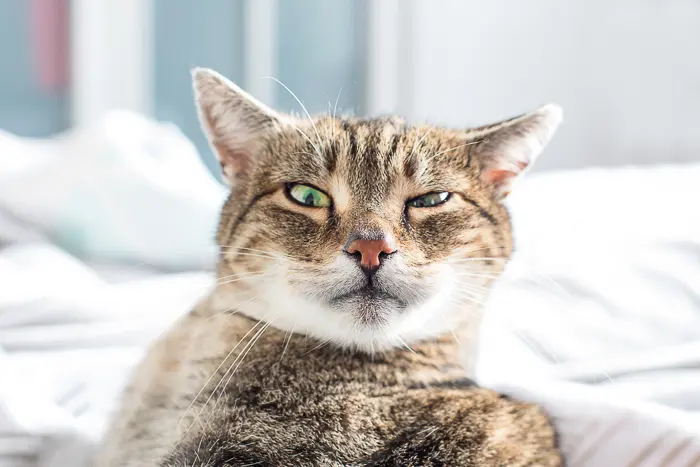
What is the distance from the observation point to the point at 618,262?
970 mm

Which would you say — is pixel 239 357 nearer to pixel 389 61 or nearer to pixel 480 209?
pixel 480 209

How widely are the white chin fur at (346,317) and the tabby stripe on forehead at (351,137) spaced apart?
0.11 metres

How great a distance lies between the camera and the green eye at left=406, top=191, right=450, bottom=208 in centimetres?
58

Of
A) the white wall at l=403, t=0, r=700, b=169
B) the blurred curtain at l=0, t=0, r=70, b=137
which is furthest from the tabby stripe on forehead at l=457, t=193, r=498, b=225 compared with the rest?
the blurred curtain at l=0, t=0, r=70, b=137

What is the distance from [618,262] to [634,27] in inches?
26.5

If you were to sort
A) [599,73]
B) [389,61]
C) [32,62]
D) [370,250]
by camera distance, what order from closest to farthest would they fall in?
[370,250]
[599,73]
[389,61]
[32,62]

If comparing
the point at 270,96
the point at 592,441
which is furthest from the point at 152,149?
the point at 592,441

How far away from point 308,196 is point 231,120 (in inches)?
4.2

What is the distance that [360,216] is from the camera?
0.55 metres

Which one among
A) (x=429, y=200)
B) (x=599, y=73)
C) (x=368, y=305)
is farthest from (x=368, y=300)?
(x=599, y=73)

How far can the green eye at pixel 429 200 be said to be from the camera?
1.90 feet

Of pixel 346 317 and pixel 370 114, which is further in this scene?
pixel 370 114

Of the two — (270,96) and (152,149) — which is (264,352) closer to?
(152,149)

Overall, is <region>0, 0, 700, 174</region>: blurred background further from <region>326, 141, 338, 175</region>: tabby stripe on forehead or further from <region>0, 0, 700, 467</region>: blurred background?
<region>326, 141, 338, 175</region>: tabby stripe on forehead
